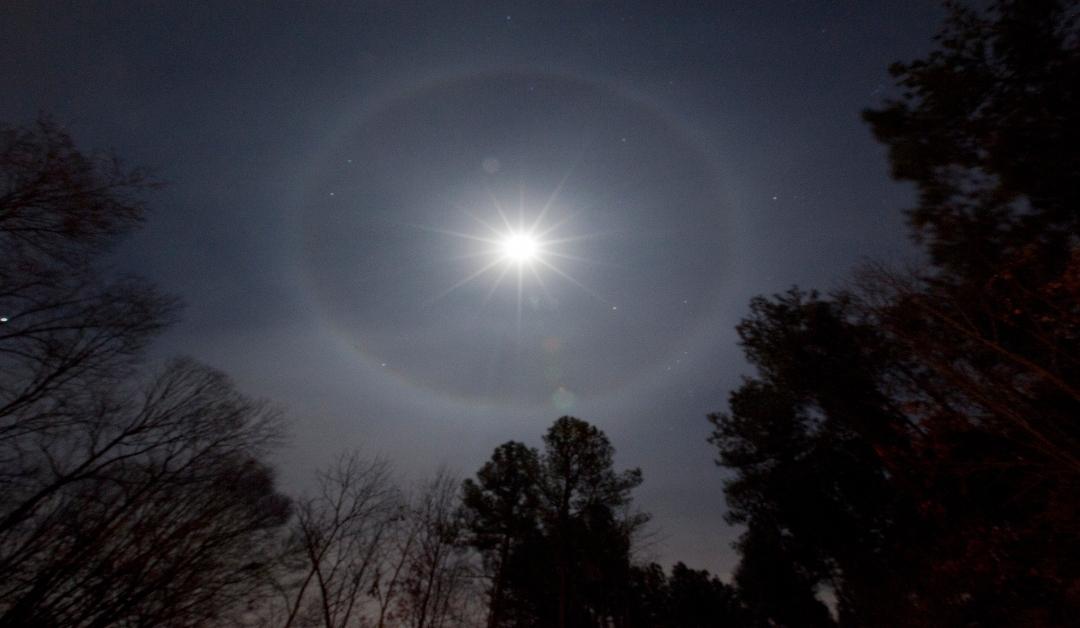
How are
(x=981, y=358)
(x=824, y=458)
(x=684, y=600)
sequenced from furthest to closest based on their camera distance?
(x=684, y=600) < (x=824, y=458) < (x=981, y=358)

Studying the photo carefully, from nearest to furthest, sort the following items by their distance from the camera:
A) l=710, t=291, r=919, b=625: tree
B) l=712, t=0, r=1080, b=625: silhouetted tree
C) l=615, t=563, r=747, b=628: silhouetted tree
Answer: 1. l=712, t=0, r=1080, b=625: silhouetted tree
2. l=710, t=291, r=919, b=625: tree
3. l=615, t=563, r=747, b=628: silhouetted tree

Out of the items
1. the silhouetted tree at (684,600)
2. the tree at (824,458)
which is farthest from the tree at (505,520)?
the silhouetted tree at (684,600)

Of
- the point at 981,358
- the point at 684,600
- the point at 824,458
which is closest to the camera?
the point at 981,358

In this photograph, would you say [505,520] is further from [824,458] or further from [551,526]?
[824,458]

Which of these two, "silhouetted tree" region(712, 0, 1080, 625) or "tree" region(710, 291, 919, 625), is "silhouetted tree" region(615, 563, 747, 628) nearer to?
"tree" region(710, 291, 919, 625)

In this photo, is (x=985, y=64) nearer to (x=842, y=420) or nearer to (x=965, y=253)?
(x=965, y=253)

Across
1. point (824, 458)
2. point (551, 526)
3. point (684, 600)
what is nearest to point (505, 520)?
point (551, 526)

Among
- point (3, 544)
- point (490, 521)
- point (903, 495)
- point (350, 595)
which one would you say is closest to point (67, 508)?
point (3, 544)

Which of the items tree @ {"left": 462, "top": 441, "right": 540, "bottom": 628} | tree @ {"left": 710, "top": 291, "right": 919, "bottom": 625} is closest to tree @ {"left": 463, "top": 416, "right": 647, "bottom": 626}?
tree @ {"left": 462, "top": 441, "right": 540, "bottom": 628}

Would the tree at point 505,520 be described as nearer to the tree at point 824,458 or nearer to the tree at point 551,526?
the tree at point 551,526

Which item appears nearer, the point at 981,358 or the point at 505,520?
the point at 981,358

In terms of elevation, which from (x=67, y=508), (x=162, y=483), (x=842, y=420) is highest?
(x=842, y=420)
